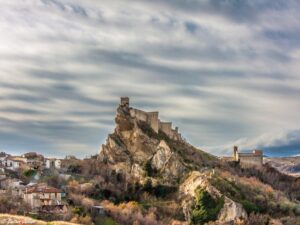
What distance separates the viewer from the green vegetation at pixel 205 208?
59.2 meters

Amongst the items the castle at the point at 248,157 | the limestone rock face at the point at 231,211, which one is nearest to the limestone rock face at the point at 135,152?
the limestone rock face at the point at 231,211

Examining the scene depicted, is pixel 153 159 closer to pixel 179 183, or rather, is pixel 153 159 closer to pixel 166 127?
pixel 179 183

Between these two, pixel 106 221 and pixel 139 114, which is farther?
pixel 139 114

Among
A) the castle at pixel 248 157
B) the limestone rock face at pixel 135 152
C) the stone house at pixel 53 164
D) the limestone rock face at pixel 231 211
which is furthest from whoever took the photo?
the castle at pixel 248 157

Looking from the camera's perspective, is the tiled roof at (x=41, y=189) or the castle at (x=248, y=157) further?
the castle at (x=248, y=157)

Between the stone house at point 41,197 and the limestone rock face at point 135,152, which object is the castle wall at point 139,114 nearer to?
the limestone rock face at point 135,152

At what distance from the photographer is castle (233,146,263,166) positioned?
8131 cm

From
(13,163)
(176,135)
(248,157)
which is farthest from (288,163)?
(13,163)

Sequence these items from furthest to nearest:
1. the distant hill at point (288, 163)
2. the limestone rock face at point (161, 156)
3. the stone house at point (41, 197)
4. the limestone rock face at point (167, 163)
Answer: the distant hill at point (288, 163), the limestone rock face at point (161, 156), the limestone rock face at point (167, 163), the stone house at point (41, 197)

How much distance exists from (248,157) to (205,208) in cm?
2362

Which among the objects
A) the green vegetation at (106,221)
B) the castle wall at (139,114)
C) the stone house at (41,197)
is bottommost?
the green vegetation at (106,221)

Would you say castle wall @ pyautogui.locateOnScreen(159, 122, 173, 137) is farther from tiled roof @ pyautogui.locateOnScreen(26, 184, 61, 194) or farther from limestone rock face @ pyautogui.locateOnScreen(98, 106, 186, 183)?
tiled roof @ pyautogui.locateOnScreen(26, 184, 61, 194)

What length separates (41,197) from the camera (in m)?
54.5

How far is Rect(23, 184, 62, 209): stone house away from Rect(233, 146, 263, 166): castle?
31212 millimetres
